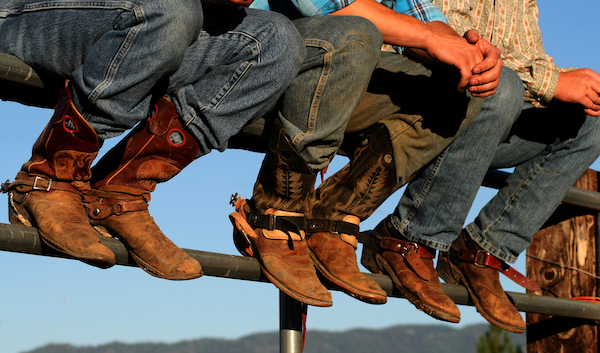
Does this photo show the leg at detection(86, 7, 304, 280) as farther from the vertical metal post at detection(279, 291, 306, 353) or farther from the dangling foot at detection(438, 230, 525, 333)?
the dangling foot at detection(438, 230, 525, 333)

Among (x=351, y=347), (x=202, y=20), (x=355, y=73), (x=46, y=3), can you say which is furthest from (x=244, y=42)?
(x=351, y=347)

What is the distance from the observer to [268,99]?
1.32 metres

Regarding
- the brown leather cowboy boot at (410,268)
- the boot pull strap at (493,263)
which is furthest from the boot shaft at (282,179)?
the boot pull strap at (493,263)

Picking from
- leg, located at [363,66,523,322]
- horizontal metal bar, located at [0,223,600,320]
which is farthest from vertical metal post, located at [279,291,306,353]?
leg, located at [363,66,523,322]

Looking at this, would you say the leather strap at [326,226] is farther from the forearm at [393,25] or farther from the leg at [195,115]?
the forearm at [393,25]

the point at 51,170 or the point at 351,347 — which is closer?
the point at 51,170

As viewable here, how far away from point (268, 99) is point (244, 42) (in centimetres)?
13

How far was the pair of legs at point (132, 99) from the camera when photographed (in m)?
1.15

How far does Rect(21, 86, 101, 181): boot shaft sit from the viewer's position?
1195 mm

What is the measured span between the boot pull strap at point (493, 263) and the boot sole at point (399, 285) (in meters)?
0.28

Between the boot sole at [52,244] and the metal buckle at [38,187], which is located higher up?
the metal buckle at [38,187]

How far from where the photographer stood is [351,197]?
65.6 inches

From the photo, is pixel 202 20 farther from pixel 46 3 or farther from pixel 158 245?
pixel 158 245

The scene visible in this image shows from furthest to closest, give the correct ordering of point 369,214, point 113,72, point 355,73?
point 369,214 → point 355,73 → point 113,72
